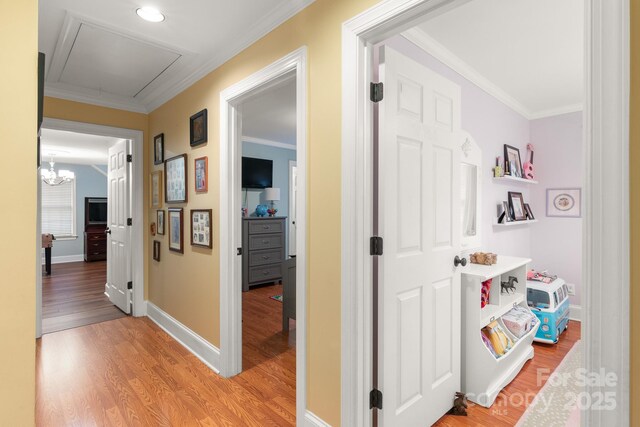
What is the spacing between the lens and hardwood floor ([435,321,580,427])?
1907mm

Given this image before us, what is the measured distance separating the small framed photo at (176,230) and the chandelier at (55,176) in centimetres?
571

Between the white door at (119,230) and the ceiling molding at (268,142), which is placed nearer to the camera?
the white door at (119,230)

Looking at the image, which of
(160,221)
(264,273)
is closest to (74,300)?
(160,221)

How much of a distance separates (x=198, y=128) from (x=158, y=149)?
38.4 inches

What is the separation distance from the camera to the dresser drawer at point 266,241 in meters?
5.14

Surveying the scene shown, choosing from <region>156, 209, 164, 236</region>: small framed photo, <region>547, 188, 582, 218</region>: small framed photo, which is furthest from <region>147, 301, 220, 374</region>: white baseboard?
<region>547, 188, 582, 218</region>: small framed photo

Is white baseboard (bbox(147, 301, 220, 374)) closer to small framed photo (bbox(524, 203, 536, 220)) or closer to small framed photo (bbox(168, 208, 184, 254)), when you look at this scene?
small framed photo (bbox(168, 208, 184, 254))

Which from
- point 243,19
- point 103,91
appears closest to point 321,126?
point 243,19

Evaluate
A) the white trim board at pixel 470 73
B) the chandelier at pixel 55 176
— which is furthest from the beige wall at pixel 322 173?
the chandelier at pixel 55 176

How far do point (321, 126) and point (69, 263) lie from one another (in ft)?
28.3

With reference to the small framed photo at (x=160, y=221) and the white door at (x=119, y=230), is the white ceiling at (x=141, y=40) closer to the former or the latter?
the white door at (x=119, y=230)

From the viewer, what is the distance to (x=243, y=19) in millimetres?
2020

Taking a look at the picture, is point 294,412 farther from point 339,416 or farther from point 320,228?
point 320,228

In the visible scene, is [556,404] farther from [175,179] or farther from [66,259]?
[66,259]
